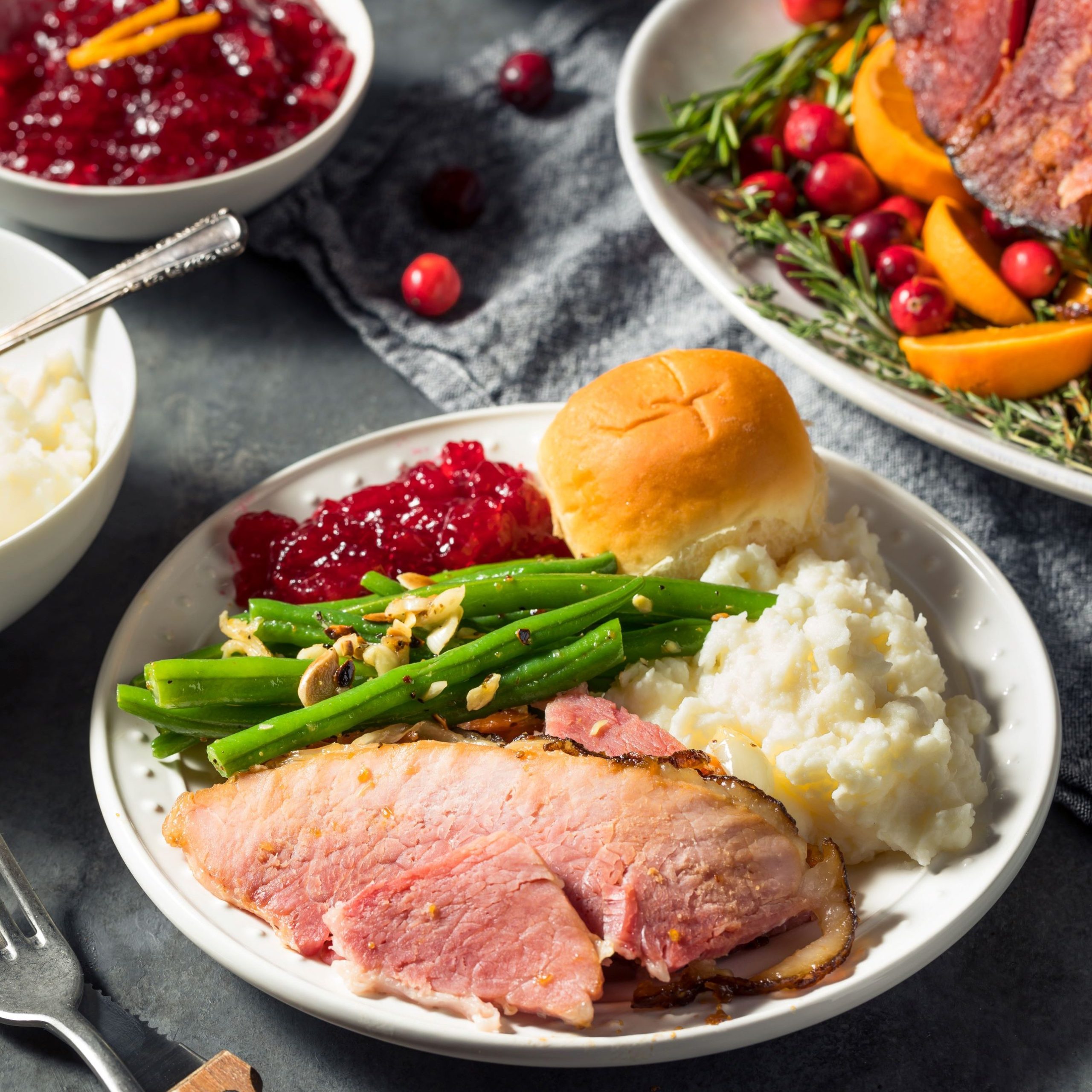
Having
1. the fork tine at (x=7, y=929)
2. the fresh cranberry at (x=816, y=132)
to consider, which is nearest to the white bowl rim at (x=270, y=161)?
the fresh cranberry at (x=816, y=132)

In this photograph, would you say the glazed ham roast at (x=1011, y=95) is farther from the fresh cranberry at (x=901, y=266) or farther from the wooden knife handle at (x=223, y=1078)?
the wooden knife handle at (x=223, y=1078)

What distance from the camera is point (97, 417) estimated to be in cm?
324

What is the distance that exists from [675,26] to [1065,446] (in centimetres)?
242

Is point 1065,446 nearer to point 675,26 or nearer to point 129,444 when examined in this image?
point 675,26

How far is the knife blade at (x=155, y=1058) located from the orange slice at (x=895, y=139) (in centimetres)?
344

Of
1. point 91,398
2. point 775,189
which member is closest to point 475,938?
point 91,398

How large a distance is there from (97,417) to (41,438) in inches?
6.8

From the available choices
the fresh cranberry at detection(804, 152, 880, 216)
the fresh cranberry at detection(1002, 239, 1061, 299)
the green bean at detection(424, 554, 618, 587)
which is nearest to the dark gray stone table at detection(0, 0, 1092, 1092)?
the fresh cranberry at detection(1002, 239, 1061, 299)

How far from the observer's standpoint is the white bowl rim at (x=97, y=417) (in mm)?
2744

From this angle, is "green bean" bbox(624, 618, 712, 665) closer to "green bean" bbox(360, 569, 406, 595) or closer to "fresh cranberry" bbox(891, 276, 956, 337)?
"green bean" bbox(360, 569, 406, 595)

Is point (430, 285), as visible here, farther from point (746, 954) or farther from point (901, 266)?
point (746, 954)

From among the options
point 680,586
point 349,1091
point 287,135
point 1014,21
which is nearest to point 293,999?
point 349,1091

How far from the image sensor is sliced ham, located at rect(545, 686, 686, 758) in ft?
8.25

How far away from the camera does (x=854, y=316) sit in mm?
3680
